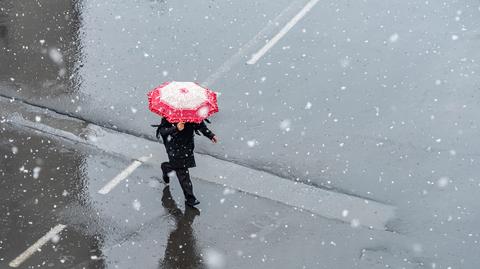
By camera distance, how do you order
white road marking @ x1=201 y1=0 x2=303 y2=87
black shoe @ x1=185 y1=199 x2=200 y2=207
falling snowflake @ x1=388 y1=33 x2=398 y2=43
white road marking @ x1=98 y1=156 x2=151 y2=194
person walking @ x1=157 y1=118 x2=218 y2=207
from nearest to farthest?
person walking @ x1=157 y1=118 x2=218 y2=207, black shoe @ x1=185 y1=199 x2=200 y2=207, white road marking @ x1=98 y1=156 x2=151 y2=194, white road marking @ x1=201 y1=0 x2=303 y2=87, falling snowflake @ x1=388 y1=33 x2=398 y2=43

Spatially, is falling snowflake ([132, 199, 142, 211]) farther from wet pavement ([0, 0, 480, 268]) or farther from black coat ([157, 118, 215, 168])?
black coat ([157, 118, 215, 168])

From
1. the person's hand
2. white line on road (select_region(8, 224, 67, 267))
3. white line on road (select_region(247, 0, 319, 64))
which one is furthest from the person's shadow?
white line on road (select_region(247, 0, 319, 64))

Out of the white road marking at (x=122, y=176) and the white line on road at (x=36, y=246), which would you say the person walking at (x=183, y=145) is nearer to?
the white road marking at (x=122, y=176)

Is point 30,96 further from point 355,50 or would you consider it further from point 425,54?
point 425,54

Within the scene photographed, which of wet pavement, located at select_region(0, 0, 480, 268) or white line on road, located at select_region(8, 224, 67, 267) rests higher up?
wet pavement, located at select_region(0, 0, 480, 268)

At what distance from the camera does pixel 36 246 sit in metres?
9.63

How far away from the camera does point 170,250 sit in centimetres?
964

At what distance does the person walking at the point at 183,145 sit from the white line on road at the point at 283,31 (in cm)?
356

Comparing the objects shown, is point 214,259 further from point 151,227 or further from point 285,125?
point 285,125

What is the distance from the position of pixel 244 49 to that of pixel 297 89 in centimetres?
139

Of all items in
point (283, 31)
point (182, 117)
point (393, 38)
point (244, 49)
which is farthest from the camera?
point (283, 31)

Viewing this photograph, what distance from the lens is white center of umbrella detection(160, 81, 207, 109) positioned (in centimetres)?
945

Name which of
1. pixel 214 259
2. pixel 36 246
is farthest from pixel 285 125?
pixel 36 246

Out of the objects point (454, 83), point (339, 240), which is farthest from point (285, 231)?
point (454, 83)
